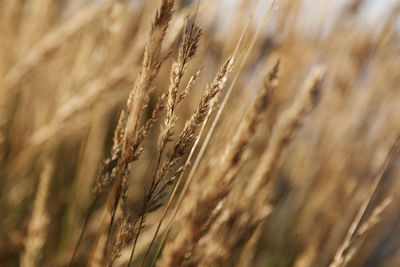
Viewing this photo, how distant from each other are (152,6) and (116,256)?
1.25 m

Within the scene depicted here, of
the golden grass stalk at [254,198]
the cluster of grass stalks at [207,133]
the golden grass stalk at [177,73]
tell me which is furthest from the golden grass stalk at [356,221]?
the golden grass stalk at [177,73]

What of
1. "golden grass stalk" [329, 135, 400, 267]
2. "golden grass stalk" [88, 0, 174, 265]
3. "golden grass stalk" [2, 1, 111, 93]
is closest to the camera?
"golden grass stalk" [88, 0, 174, 265]

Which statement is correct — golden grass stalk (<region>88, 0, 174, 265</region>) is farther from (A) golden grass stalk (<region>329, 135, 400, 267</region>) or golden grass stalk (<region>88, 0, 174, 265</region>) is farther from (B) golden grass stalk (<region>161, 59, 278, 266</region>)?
(A) golden grass stalk (<region>329, 135, 400, 267</region>)

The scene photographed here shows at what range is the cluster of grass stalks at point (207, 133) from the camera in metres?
0.62

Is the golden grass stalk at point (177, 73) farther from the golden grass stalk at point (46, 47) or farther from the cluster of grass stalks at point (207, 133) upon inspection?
the golden grass stalk at point (46, 47)

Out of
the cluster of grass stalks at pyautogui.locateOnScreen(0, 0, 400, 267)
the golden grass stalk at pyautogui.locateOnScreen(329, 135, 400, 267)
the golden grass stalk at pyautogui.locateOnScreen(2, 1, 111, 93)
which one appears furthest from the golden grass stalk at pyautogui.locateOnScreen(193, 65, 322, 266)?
the golden grass stalk at pyautogui.locateOnScreen(2, 1, 111, 93)

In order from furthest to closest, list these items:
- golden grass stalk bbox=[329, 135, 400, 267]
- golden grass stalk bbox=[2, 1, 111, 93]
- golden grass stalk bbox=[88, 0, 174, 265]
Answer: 1. golden grass stalk bbox=[2, 1, 111, 93]
2. golden grass stalk bbox=[329, 135, 400, 267]
3. golden grass stalk bbox=[88, 0, 174, 265]

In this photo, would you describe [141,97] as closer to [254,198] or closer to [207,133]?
[254,198]

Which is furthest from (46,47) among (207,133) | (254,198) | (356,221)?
(356,221)

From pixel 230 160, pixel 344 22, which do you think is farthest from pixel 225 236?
pixel 344 22

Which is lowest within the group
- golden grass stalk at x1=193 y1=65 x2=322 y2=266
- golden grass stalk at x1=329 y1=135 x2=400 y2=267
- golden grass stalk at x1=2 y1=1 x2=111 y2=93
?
golden grass stalk at x1=329 y1=135 x2=400 y2=267

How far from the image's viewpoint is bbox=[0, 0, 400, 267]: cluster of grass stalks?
0.62 metres

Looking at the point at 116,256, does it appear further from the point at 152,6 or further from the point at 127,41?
the point at 152,6

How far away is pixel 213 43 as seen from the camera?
159 centimetres
